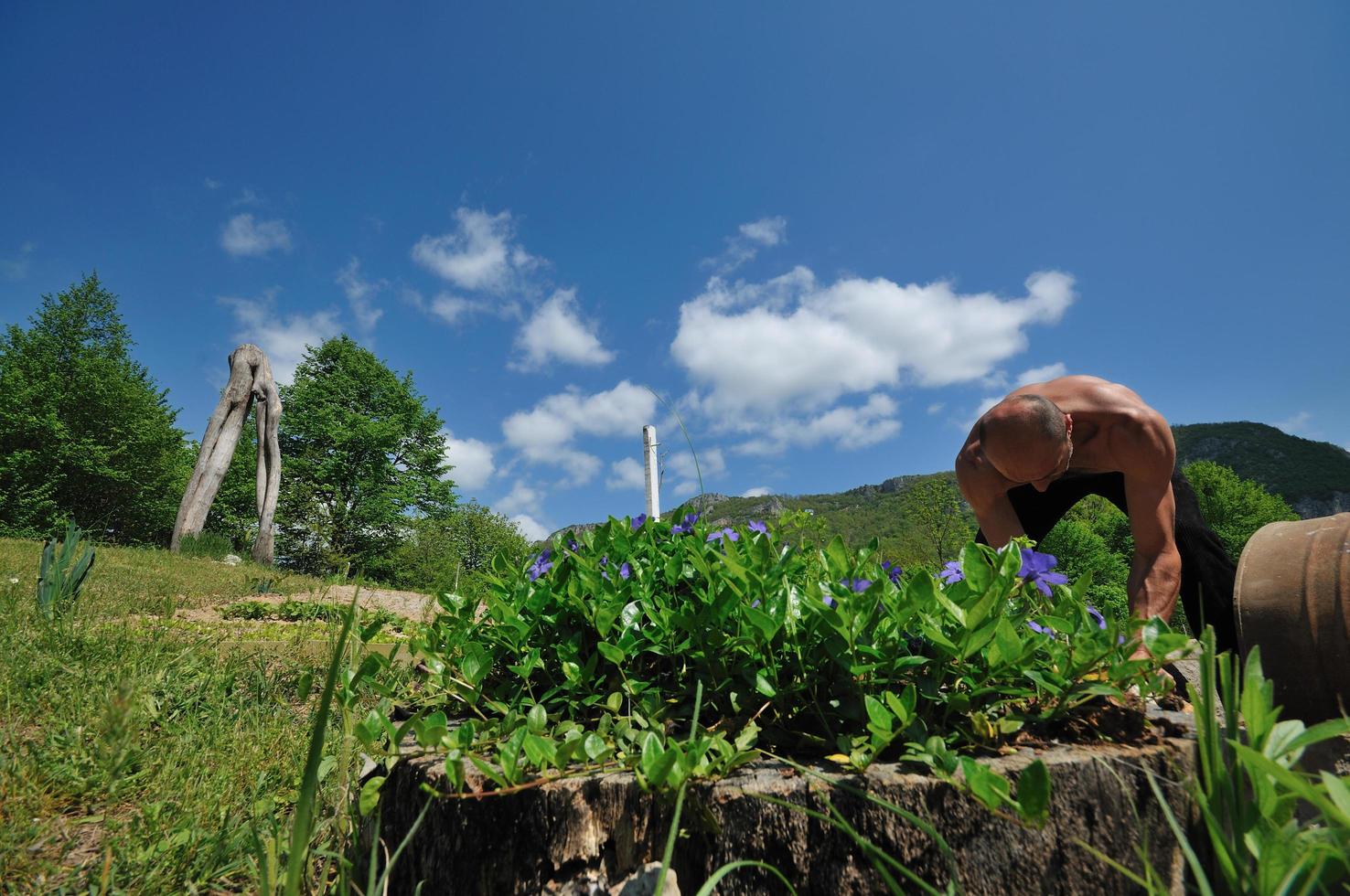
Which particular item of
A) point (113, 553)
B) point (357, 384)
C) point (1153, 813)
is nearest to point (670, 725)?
point (1153, 813)

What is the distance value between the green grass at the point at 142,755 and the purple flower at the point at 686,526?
1.16 m

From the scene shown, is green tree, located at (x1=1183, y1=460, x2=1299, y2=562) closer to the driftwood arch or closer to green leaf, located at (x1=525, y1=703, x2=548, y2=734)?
green leaf, located at (x1=525, y1=703, x2=548, y2=734)

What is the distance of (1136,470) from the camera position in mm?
3240

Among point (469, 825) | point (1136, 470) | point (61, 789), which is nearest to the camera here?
point (469, 825)

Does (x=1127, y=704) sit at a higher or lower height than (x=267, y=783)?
higher

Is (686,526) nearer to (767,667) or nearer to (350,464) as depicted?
(767,667)

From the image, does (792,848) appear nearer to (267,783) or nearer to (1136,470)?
(267,783)

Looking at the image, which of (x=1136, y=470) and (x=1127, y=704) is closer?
(x=1127, y=704)

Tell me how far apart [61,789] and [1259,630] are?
3793mm

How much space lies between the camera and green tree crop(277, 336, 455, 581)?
2753cm

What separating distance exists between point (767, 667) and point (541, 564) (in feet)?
3.37

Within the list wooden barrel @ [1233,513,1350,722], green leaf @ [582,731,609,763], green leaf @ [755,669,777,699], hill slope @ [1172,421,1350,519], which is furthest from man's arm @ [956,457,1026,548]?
hill slope @ [1172,421,1350,519]

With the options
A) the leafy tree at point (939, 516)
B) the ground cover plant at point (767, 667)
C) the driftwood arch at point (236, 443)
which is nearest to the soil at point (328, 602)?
the ground cover plant at point (767, 667)

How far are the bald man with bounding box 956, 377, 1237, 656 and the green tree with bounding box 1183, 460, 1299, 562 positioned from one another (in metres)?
26.9
